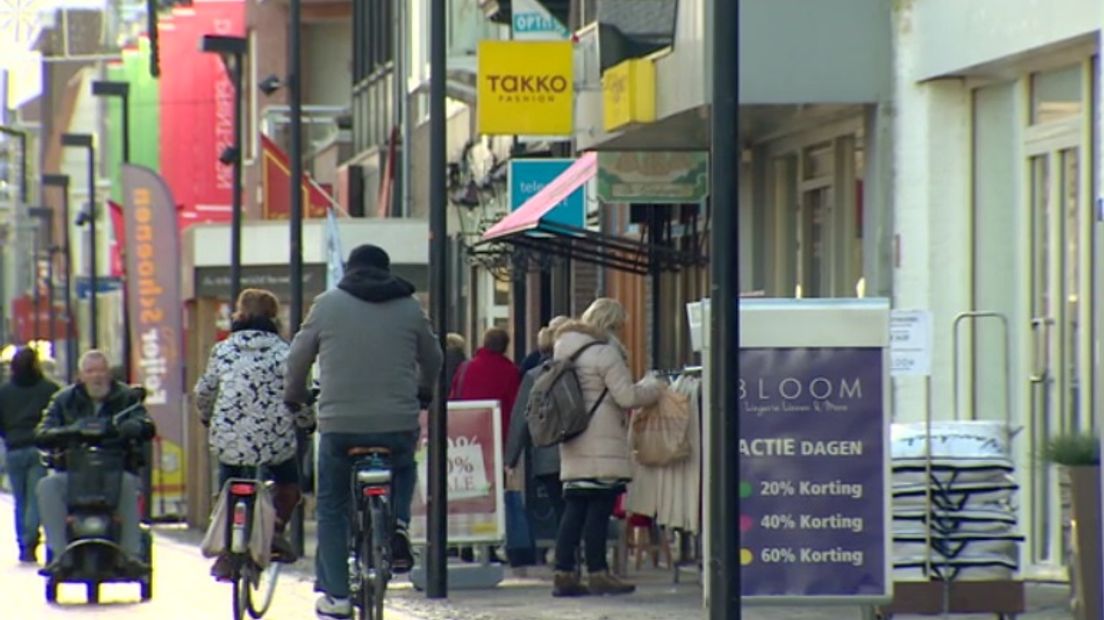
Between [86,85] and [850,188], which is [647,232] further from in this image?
[86,85]

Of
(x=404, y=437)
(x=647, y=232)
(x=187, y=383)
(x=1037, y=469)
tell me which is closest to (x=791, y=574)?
(x=404, y=437)

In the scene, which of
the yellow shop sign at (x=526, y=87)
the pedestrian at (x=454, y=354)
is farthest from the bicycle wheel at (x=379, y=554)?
the yellow shop sign at (x=526, y=87)

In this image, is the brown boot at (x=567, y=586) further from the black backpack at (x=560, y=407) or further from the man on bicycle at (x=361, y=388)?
the man on bicycle at (x=361, y=388)

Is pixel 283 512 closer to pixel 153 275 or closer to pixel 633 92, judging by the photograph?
pixel 633 92

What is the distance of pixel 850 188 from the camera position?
71.6 feet

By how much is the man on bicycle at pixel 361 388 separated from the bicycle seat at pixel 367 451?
0.14 feet

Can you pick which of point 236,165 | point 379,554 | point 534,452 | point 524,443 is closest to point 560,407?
point 524,443

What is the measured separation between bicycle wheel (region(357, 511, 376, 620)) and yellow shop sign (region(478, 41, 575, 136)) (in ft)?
37.0

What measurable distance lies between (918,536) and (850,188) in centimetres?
864

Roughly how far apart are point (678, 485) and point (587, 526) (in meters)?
0.61

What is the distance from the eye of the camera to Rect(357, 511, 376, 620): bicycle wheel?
1360 cm

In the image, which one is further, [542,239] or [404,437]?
[542,239]

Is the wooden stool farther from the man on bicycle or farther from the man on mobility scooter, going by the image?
the man on bicycle

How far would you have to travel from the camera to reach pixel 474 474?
19.3 m
